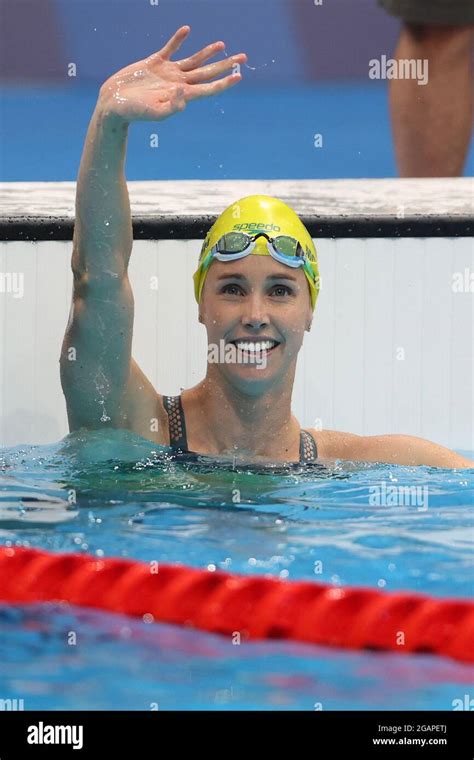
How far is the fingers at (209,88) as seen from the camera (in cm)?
267

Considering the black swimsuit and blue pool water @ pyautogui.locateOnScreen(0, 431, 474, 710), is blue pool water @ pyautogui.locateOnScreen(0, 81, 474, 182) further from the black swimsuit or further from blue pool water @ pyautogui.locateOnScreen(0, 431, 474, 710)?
the black swimsuit

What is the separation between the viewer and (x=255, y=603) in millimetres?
1985

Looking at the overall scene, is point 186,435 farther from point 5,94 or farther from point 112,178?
point 5,94

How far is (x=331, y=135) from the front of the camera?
7.18 m

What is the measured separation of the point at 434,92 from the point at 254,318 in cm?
294

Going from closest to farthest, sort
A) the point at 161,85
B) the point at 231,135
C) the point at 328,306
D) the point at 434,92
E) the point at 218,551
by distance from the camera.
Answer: the point at 218,551 → the point at 161,85 → the point at 328,306 → the point at 434,92 → the point at 231,135

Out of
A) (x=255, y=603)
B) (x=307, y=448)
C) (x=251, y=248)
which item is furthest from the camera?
(x=307, y=448)

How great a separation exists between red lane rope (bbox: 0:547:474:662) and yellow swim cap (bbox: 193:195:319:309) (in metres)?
1.30

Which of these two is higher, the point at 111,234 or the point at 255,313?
the point at 111,234

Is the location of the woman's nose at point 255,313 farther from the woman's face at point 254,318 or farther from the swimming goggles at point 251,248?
the swimming goggles at point 251,248

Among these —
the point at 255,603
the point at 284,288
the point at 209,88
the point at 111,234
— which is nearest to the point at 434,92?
the point at 284,288

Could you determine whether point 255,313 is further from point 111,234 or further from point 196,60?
point 196,60

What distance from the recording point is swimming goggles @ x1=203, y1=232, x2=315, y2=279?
3090mm

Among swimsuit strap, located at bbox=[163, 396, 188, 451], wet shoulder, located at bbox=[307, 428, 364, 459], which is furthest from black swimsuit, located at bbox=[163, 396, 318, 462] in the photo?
wet shoulder, located at bbox=[307, 428, 364, 459]
